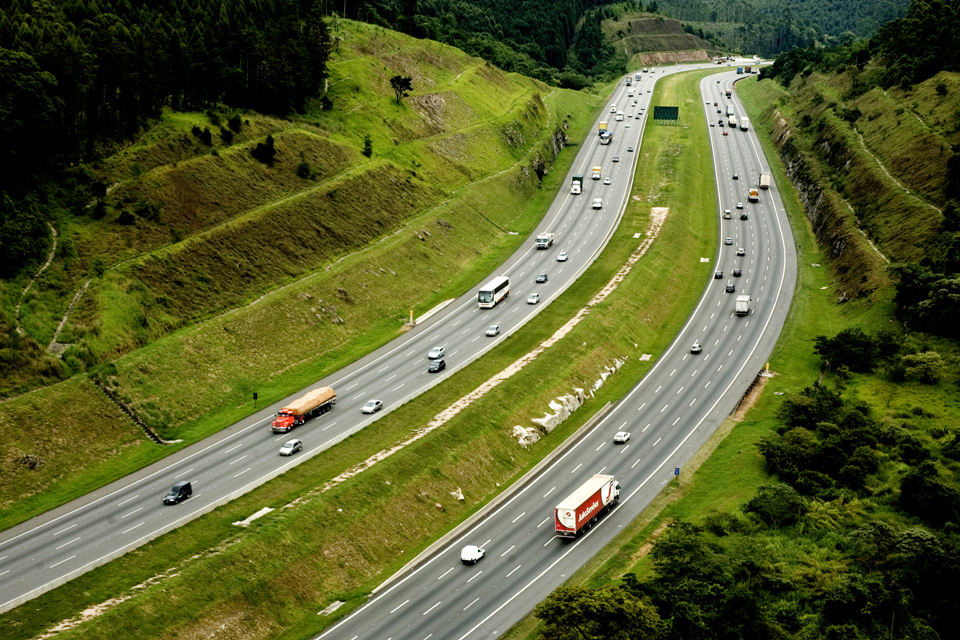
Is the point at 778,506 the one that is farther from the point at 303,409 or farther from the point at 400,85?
the point at 400,85

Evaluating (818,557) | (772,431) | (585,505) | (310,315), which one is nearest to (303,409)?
(310,315)

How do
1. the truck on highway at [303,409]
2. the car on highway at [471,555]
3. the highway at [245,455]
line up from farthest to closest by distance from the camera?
the truck on highway at [303,409] < the car on highway at [471,555] < the highway at [245,455]

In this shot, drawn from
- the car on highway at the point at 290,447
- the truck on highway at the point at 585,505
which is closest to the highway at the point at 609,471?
the truck on highway at the point at 585,505

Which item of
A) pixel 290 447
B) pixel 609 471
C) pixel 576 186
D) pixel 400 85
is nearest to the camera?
pixel 290 447

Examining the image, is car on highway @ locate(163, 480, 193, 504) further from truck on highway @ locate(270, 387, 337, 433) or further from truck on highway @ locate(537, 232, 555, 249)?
truck on highway @ locate(537, 232, 555, 249)

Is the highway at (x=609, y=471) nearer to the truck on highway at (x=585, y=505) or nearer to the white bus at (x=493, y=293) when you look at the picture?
the truck on highway at (x=585, y=505)

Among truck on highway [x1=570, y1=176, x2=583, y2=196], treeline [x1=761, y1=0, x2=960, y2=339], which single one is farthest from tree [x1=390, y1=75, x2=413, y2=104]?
treeline [x1=761, y1=0, x2=960, y2=339]

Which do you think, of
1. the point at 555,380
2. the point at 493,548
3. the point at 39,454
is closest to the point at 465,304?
the point at 555,380
